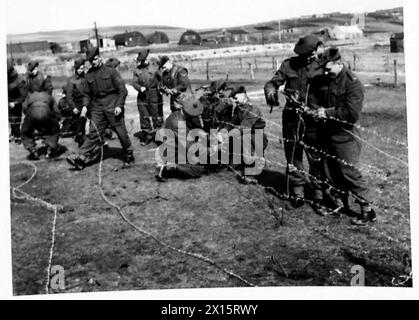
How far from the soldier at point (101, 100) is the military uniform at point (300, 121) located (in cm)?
310

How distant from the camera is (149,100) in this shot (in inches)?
425

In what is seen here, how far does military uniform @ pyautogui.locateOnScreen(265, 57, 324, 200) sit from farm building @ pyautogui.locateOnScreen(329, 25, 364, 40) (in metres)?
18.4

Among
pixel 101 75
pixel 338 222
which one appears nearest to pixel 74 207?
pixel 101 75

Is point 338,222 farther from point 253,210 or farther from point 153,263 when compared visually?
point 153,263

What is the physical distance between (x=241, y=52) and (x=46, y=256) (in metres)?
30.8

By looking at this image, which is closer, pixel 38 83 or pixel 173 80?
pixel 173 80

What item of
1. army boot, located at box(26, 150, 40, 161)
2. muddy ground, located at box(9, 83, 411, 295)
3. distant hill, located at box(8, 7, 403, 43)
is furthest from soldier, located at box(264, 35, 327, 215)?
army boot, located at box(26, 150, 40, 161)

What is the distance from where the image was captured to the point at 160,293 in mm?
5242

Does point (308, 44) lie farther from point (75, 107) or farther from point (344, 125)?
point (75, 107)

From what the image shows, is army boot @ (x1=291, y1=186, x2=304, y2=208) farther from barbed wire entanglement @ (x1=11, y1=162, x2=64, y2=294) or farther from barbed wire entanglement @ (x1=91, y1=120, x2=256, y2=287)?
barbed wire entanglement @ (x1=11, y1=162, x2=64, y2=294)

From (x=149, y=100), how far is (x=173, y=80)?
3.85ft

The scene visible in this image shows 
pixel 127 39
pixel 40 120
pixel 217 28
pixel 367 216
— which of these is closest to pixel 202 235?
pixel 367 216

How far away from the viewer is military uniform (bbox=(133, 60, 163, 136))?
1070cm

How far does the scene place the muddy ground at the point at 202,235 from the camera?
532 cm
